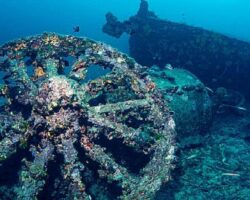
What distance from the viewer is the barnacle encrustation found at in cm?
390

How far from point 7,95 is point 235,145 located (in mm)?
4121

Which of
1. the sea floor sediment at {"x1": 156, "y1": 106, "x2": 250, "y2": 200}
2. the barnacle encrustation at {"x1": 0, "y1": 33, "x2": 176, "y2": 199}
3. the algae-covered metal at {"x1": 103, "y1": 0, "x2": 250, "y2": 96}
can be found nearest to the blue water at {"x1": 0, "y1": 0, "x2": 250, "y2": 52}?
the algae-covered metal at {"x1": 103, "y1": 0, "x2": 250, "y2": 96}

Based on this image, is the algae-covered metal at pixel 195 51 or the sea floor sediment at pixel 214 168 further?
the algae-covered metal at pixel 195 51

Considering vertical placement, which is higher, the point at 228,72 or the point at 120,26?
the point at 120,26

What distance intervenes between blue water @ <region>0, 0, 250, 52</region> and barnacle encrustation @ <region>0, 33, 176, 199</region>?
6410cm

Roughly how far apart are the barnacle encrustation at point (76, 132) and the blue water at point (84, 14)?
6410 cm

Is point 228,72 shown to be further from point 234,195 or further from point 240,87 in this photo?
point 234,195

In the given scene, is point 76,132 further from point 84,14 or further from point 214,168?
point 84,14

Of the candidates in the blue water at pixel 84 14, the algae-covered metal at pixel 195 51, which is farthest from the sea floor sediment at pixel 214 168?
the blue water at pixel 84 14

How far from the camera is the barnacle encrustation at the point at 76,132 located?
390cm

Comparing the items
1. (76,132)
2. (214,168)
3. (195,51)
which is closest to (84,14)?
(195,51)

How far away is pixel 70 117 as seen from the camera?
4113mm

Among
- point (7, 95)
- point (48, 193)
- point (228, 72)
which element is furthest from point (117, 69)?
point (228, 72)

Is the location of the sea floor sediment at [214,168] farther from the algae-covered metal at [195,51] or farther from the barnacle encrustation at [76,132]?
the algae-covered metal at [195,51]
